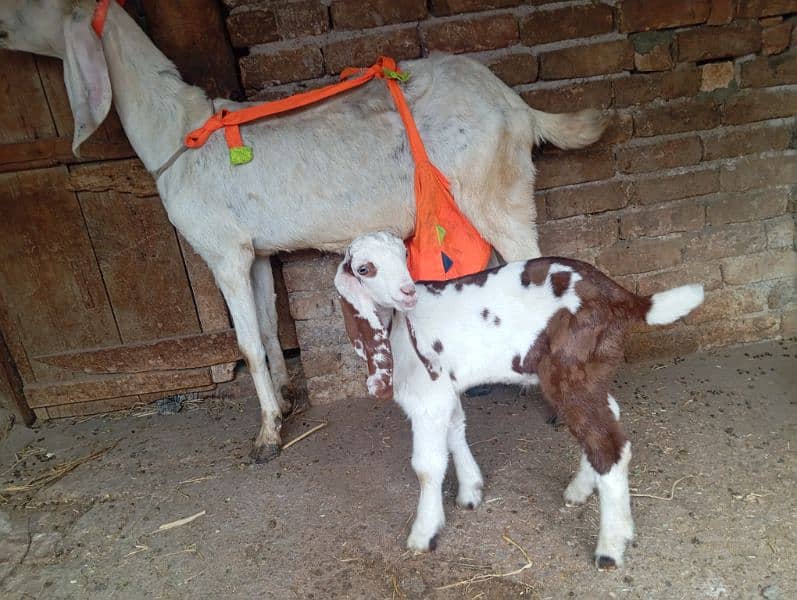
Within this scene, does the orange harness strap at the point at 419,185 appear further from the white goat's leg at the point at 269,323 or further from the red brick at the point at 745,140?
the red brick at the point at 745,140

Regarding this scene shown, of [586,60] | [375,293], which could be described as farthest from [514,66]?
[375,293]

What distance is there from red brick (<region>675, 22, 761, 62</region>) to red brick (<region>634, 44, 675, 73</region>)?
8cm

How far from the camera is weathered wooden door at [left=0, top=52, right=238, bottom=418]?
11.4ft

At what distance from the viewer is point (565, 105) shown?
3.30m

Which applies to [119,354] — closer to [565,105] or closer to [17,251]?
[17,251]

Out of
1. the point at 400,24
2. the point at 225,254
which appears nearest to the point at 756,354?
the point at 400,24

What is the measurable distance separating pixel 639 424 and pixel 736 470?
0.54 metres

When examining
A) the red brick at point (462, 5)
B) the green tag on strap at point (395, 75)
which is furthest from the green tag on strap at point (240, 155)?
the red brick at point (462, 5)

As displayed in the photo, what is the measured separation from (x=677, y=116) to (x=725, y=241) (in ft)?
2.83

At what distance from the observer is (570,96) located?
328 cm

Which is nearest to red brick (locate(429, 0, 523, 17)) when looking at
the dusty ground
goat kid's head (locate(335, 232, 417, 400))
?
goat kid's head (locate(335, 232, 417, 400))

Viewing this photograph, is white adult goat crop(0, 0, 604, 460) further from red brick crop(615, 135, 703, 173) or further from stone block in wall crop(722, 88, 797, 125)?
stone block in wall crop(722, 88, 797, 125)

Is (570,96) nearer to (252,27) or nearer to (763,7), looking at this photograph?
(763,7)

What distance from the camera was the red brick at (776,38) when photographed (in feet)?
10.9
